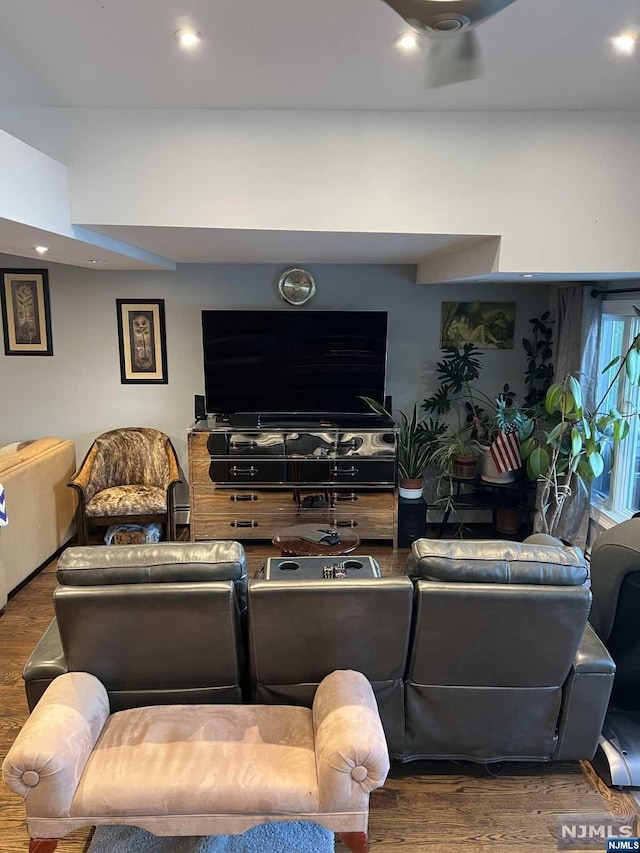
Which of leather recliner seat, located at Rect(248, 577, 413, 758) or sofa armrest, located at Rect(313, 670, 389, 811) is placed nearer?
sofa armrest, located at Rect(313, 670, 389, 811)

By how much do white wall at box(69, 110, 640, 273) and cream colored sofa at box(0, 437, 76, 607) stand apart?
207 cm

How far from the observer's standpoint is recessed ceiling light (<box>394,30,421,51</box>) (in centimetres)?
231

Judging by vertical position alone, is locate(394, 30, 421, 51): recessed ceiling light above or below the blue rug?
above

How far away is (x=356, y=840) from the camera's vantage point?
1951 millimetres

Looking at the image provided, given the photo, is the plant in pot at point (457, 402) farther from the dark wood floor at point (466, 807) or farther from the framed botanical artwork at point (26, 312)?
the framed botanical artwork at point (26, 312)

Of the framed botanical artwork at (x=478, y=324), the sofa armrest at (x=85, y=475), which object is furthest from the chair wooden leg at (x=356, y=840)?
the framed botanical artwork at (x=478, y=324)

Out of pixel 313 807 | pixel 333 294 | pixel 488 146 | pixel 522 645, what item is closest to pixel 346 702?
pixel 313 807

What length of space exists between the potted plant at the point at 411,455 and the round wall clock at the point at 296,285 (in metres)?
1.02

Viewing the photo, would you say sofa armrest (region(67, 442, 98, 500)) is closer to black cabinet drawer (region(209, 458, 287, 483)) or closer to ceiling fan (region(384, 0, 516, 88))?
black cabinet drawer (region(209, 458, 287, 483))

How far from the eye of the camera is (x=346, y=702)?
205 centimetres

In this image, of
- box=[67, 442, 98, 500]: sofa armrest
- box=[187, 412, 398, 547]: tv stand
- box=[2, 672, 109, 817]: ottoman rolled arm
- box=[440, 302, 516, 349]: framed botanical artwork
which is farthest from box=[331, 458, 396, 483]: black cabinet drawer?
box=[2, 672, 109, 817]: ottoman rolled arm

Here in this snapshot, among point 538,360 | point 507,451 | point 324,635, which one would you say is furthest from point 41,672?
point 538,360

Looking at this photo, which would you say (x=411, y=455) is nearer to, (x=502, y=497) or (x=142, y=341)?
(x=502, y=497)

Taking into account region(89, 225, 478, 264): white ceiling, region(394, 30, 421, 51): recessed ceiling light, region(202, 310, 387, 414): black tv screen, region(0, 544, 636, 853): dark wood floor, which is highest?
region(394, 30, 421, 51): recessed ceiling light
